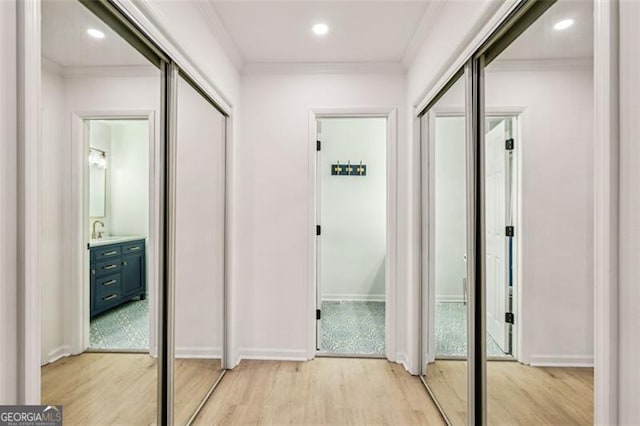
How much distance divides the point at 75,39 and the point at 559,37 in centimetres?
160

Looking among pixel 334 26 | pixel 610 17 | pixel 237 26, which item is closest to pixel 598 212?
pixel 610 17

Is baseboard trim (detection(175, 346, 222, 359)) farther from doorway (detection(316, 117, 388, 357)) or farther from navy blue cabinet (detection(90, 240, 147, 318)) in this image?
doorway (detection(316, 117, 388, 357))

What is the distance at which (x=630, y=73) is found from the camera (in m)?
0.82

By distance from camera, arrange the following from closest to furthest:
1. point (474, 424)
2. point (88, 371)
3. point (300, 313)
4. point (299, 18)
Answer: point (88, 371) < point (474, 424) < point (299, 18) < point (300, 313)

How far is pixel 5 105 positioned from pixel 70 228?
441 mm

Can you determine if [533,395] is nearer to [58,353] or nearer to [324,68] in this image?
[58,353]

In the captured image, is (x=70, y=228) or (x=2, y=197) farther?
(x=70, y=228)

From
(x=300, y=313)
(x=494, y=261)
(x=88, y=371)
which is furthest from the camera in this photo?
(x=300, y=313)

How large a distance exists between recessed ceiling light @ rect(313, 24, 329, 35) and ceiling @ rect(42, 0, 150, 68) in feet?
4.96

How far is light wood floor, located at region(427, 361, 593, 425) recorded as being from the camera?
1.06 metres

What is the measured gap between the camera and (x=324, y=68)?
316cm

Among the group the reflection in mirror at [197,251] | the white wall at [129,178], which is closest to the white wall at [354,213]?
the reflection in mirror at [197,251]

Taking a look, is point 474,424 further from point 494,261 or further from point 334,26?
point 334,26

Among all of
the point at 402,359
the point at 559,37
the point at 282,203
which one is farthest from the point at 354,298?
the point at 559,37
